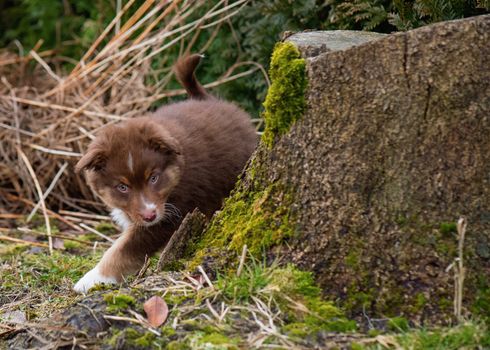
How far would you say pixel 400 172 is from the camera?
9.66ft

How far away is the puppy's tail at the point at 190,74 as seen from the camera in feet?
16.5

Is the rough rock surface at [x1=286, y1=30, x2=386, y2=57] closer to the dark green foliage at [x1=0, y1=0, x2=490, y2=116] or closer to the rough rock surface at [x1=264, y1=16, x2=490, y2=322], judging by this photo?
the rough rock surface at [x1=264, y1=16, x2=490, y2=322]

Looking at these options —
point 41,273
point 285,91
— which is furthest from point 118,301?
point 41,273

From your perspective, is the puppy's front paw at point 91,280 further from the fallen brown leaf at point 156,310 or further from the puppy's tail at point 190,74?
the puppy's tail at point 190,74

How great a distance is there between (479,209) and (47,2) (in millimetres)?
7499

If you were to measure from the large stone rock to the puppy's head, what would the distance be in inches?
51.9

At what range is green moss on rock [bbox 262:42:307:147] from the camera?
316 cm

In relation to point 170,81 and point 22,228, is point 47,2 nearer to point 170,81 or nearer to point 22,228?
point 170,81

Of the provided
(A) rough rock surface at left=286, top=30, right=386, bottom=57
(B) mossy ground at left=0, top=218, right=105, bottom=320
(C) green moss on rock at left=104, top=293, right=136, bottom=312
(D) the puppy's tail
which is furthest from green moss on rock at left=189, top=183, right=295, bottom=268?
(D) the puppy's tail

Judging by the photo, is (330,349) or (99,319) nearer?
(330,349)

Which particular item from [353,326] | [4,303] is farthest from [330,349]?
[4,303]

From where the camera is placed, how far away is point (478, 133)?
9.45 feet

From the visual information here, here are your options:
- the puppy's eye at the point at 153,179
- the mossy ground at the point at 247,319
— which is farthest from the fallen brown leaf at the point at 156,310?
the puppy's eye at the point at 153,179

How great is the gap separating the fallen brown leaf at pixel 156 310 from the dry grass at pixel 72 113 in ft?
11.4
